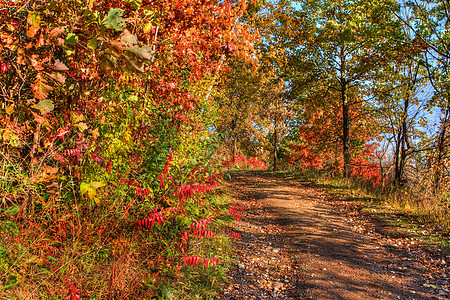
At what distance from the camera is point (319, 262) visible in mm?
5625

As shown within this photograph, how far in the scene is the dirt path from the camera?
4.64 meters

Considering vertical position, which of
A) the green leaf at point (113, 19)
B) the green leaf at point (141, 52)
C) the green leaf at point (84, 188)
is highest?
the green leaf at point (113, 19)

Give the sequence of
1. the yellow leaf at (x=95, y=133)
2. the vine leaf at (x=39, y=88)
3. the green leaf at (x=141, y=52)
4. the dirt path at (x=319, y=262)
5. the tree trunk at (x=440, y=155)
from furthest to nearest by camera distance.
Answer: the tree trunk at (x=440, y=155) < the dirt path at (x=319, y=262) < the yellow leaf at (x=95, y=133) < the vine leaf at (x=39, y=88) < the green leaf at (x=141, y=52)

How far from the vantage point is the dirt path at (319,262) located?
4637 millimetres

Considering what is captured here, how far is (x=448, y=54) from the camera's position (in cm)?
876

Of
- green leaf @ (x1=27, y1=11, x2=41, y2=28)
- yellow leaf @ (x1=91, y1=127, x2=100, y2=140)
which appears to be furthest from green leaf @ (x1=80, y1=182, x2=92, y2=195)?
green leaf @ (x1=27, y1=11, x2=41, y2=28)

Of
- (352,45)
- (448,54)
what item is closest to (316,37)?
(352,45)

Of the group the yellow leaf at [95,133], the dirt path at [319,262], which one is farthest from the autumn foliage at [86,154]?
the dirt path at [319,262]

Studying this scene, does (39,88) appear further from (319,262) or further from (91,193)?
(319,262)

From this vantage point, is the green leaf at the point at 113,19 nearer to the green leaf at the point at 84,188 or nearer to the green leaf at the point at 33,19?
the green leaf at the point at 33,19

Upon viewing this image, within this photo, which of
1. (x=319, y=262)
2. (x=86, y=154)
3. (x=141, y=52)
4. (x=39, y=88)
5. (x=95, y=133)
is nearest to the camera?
(x=141, y=52)

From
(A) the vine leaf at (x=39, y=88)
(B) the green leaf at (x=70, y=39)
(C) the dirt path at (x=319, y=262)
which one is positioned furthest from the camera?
(C) the dirt path at (x=319, y=262)

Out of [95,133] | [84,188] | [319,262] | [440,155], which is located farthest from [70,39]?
[440,155]

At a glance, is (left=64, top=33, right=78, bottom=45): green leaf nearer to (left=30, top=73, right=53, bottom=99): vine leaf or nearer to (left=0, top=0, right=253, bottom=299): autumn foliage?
(left=0, top=0, right=253, bottom=299): autumn foliage
